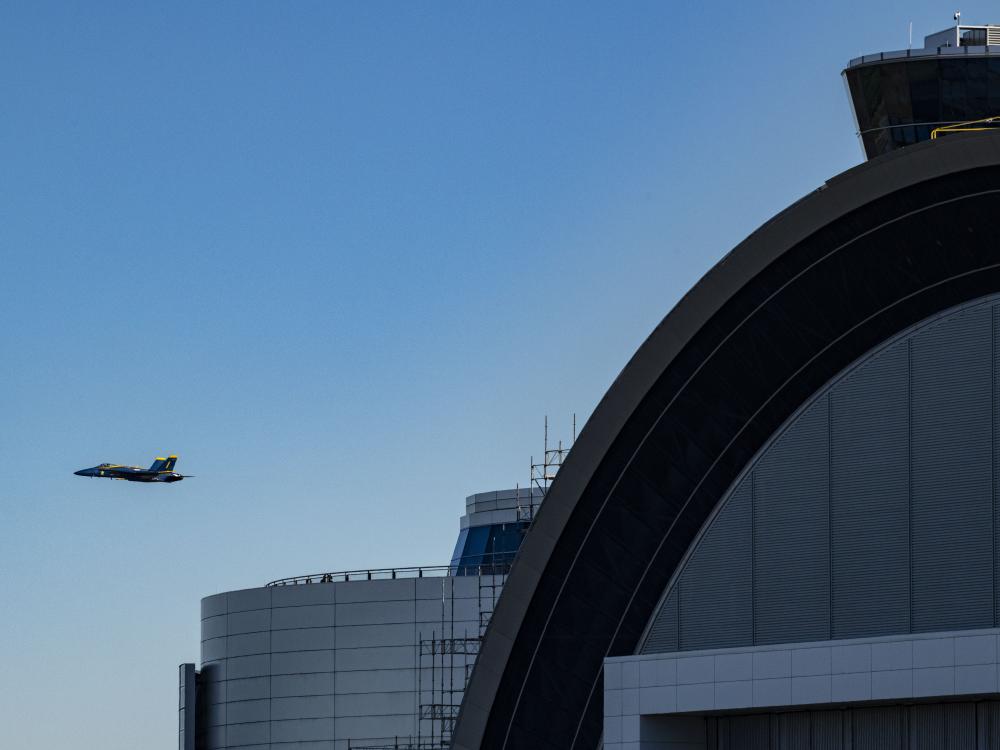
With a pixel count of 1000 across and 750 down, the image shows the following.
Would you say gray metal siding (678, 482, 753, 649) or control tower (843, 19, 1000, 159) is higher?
control tower (843, 19, 1000, 159)

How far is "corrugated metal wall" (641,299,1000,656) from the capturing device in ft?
109

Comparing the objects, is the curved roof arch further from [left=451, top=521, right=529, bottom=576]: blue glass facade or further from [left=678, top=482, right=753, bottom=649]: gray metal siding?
[left=451, top=521, right=529, bottom=576]: blue glass facade

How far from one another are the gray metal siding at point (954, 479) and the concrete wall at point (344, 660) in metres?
32.1

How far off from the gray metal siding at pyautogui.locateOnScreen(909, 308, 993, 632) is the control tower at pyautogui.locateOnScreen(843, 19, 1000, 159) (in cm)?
819

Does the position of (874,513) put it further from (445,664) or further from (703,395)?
(445,664)

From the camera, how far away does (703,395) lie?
37.8m

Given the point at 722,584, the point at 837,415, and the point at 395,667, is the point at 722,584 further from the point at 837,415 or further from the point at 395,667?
the point at 395,667

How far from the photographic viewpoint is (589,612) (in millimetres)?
38531

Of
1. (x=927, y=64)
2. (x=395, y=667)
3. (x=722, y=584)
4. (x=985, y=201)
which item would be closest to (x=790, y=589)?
(x=722, y=584)

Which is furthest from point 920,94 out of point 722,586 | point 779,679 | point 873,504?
point 779,679

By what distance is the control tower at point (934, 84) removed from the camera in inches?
1603

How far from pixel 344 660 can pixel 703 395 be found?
104 ft

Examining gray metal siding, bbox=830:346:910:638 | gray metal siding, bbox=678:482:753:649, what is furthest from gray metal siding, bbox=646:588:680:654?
gray metal siding, bbox=830:346:910:638

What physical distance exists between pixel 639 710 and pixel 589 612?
6378mm
